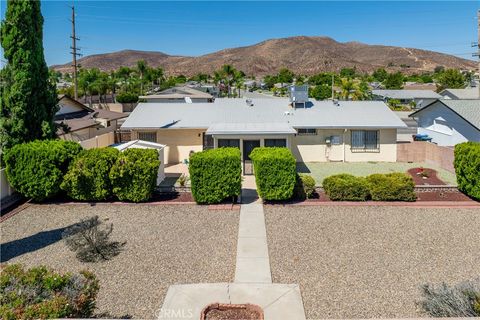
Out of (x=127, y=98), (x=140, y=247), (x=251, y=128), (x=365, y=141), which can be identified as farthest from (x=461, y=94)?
(x=140, y=247)

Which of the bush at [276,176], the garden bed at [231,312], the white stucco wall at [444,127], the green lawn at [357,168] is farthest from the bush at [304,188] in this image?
the white stucco wall at [444,127]

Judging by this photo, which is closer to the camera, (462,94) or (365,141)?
(365,141)

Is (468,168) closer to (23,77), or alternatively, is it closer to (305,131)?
(305,131)

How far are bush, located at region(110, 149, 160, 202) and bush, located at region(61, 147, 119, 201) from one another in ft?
1.19

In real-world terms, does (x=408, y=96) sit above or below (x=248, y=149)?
above

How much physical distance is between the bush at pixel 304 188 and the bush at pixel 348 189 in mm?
735

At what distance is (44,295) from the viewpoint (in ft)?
22.7

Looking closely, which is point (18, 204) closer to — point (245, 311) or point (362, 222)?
point (245, 311)

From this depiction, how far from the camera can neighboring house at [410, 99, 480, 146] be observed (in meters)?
25.1

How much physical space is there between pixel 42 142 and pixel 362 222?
1390 cm

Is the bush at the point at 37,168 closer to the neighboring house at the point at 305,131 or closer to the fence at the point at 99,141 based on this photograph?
the fence at the point at 99,141

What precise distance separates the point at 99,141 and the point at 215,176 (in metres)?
14.3

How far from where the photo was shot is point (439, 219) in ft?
48.0

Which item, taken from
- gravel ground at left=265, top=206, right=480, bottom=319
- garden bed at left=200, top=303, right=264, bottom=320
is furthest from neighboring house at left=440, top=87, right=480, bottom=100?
garden bed at left=200, top=303, right=264, bottom=320
